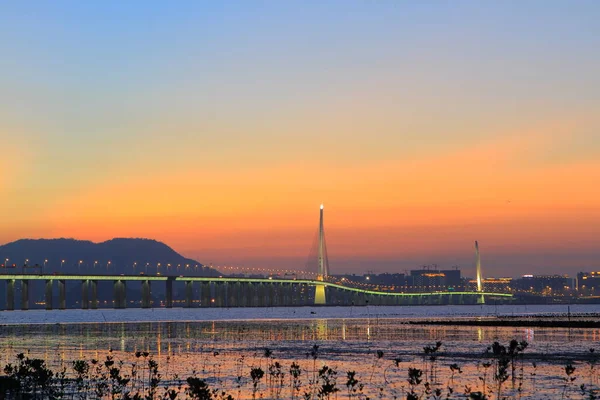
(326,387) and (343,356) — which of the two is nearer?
(326,387)

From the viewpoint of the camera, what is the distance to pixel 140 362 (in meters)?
59.7

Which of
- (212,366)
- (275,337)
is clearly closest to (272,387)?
(212,366)

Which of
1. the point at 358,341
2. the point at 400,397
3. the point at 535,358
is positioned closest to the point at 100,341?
the point at 358,341

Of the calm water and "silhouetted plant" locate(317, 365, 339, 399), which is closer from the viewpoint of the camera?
"silhouetted plant" locate(317, 365, 339, 399)

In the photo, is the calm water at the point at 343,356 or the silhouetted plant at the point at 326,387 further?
the calm water at the point at 343,356

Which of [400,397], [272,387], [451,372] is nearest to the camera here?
[400,397]

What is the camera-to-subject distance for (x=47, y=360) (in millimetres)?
61125

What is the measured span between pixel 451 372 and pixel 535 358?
1383cm

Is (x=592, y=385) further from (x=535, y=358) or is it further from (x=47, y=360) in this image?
(x=47, y=360)

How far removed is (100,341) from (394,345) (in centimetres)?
2903

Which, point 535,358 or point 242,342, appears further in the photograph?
point 242,342

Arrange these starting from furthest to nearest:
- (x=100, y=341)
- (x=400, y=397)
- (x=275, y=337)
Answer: (x=275, y=337) → (x=100, y=341) → (x=400, y=397)

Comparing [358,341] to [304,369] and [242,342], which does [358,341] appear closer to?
[242,342]

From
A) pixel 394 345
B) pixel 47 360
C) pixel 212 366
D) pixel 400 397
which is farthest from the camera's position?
pixel 394 345
